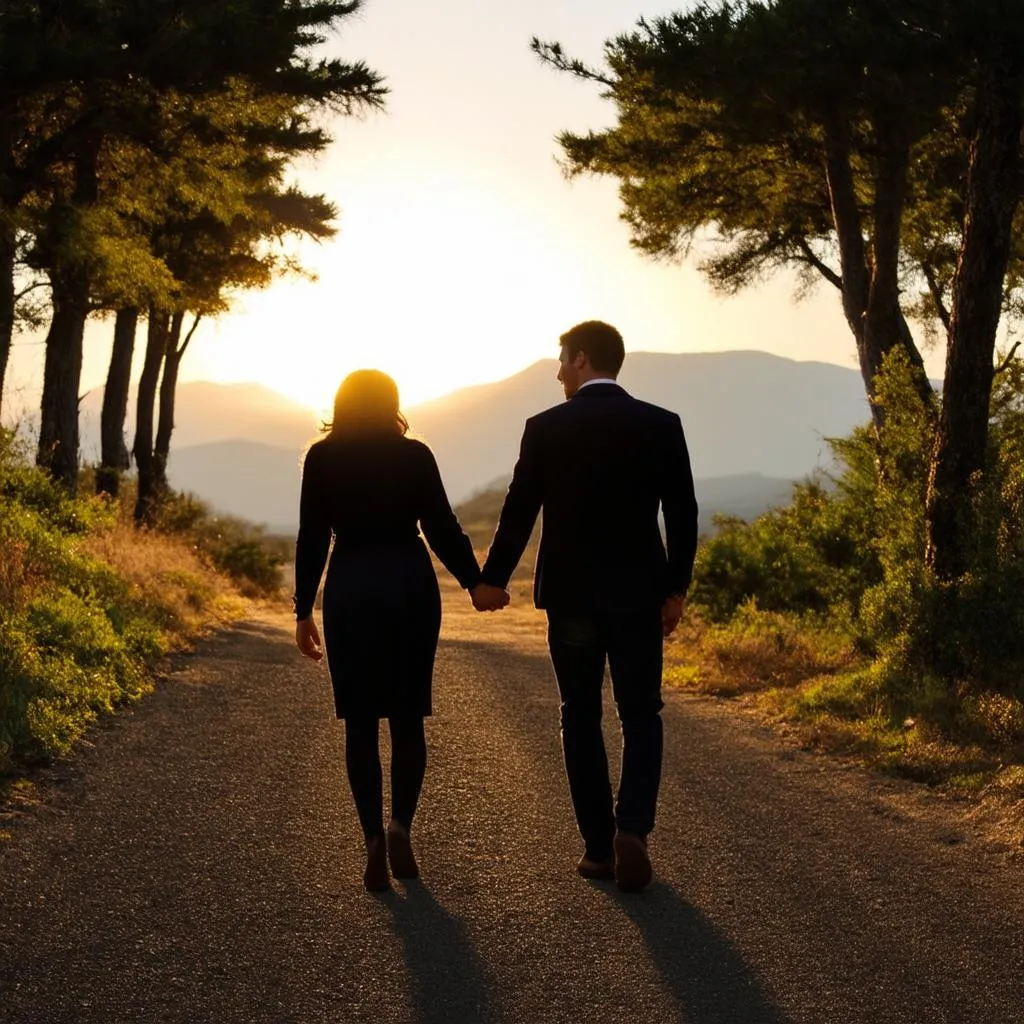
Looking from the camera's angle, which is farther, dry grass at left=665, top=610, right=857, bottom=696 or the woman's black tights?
dry grass at left=665, top=610, right=857, bottom=696

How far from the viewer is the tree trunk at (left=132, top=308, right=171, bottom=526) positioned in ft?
88.5

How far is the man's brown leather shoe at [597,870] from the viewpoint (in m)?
5.60

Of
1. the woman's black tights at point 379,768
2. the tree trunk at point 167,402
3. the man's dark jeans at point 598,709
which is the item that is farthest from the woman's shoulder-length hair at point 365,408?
the tree trunk at point 167,402

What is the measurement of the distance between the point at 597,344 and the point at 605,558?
2.99 ft

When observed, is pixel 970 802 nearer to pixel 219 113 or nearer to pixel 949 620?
pixel 949 620

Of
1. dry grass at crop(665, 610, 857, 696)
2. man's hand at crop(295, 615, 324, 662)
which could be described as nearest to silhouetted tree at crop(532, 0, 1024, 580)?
dry grass at crop(665, 610, 857, 696)

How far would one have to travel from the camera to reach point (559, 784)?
25.0 ft

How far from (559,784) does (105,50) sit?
11.1m

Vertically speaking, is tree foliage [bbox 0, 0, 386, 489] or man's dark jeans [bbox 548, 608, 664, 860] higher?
tree foliage [bbox 0, 0, 386, 489]

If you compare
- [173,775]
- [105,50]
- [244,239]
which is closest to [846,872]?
[173,775]

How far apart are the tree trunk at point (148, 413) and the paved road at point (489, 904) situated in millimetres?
19203

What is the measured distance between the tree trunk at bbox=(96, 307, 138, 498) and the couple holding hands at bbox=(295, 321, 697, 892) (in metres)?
18.7

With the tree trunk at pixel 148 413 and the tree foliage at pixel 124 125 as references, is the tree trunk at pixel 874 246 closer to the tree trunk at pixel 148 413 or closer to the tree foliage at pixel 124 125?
the tree foliage at pixel 124 125

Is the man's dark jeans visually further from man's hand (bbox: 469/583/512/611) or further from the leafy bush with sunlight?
the leafy bush with sunlight
